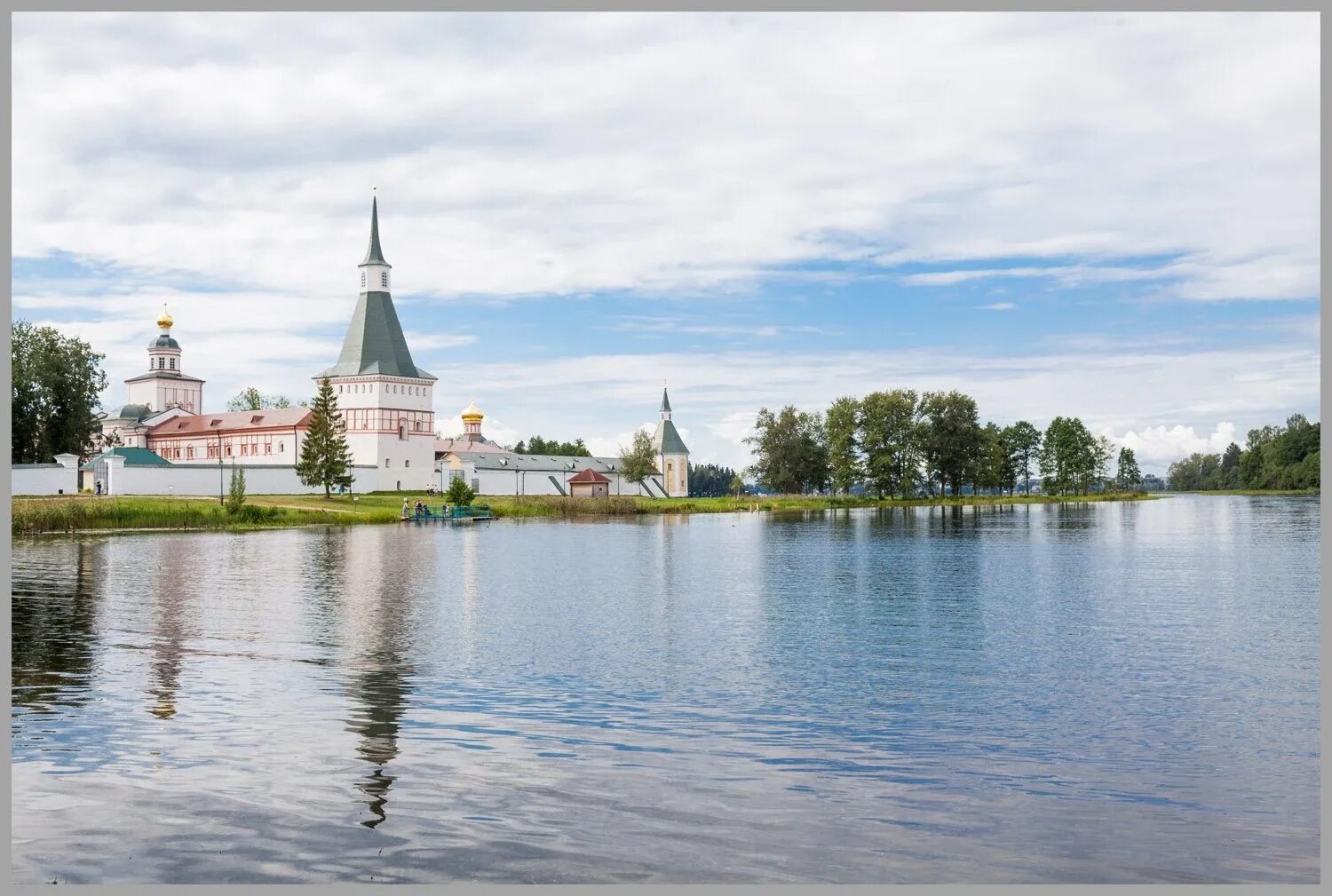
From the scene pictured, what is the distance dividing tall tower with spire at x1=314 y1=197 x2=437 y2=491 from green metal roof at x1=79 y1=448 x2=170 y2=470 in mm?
21387

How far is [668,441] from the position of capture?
166 metres

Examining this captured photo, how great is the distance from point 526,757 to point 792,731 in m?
3.30

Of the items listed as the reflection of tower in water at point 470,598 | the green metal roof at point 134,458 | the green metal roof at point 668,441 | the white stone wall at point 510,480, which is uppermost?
the green metal roof at point 668,441

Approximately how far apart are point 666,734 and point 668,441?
153 meters

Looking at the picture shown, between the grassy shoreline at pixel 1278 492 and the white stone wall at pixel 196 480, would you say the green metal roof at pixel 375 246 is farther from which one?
the grassy shoreline at pixel 1278 492

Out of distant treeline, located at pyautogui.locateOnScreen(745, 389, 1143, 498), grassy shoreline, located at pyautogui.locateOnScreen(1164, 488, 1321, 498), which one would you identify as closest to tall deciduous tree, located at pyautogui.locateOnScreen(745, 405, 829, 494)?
distant treeline, located at pyautogui.locateOnScreen(745, 389, 1143, 498)

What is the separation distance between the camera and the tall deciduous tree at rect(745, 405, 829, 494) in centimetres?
12850

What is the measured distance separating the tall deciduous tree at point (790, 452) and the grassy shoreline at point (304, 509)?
2.70 meters

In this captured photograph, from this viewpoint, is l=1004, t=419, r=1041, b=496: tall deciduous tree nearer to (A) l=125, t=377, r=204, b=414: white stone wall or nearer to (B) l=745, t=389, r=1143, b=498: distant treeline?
(B) l=745, t=389, r=1143, b=498: distant treeline

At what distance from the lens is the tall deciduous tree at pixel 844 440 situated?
120 m

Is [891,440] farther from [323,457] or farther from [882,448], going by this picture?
[323,457]

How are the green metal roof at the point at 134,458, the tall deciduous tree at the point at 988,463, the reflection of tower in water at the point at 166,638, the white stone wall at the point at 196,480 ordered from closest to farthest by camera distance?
the reflection of tower in water at the point at 166,638 < the white stone wall at the point at 196,480 < the green metal roof at the point at 134,458 < the tall deciduous tree at the point at 988,463

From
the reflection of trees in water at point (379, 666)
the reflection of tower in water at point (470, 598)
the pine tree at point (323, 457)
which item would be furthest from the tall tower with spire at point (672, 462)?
the reflection of trees in water at point (379, 666)

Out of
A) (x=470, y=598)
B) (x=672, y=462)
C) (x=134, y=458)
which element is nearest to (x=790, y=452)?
(x=672, y=462)
